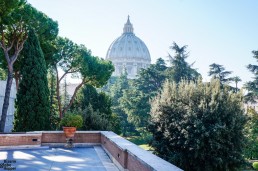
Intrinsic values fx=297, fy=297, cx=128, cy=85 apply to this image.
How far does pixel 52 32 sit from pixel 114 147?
13.8 m

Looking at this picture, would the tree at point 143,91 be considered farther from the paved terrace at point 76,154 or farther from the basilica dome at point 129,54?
the basilica dome at point 129,54

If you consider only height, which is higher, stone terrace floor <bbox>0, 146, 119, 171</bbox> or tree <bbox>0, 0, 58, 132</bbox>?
tree <bbox>0, 0, 58, 132</bbox>

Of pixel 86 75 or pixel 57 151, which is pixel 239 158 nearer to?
pixel 57 151

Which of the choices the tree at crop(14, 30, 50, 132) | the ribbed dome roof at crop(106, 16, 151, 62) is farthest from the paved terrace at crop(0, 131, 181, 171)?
the ribbed dome roof at crop(106, 16, 151, 62)

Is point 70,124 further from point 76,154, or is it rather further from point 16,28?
point 16,28

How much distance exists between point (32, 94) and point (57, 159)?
7450 mm

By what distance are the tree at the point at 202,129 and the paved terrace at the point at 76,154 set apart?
355cm

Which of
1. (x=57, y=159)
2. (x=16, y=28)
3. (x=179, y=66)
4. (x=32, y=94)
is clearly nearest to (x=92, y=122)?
(x=32, y=94)

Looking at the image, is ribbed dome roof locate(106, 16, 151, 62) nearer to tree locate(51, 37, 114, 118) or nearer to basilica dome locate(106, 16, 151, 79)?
basilica dome locate(106, 16, 151, 79)

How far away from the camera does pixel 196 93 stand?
48.7ft

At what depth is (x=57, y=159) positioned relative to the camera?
979 cm

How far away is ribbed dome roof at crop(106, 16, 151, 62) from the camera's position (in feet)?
434

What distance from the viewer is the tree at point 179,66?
1620 inches

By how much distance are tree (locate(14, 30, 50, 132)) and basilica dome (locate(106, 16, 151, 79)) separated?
112620 millimetres
